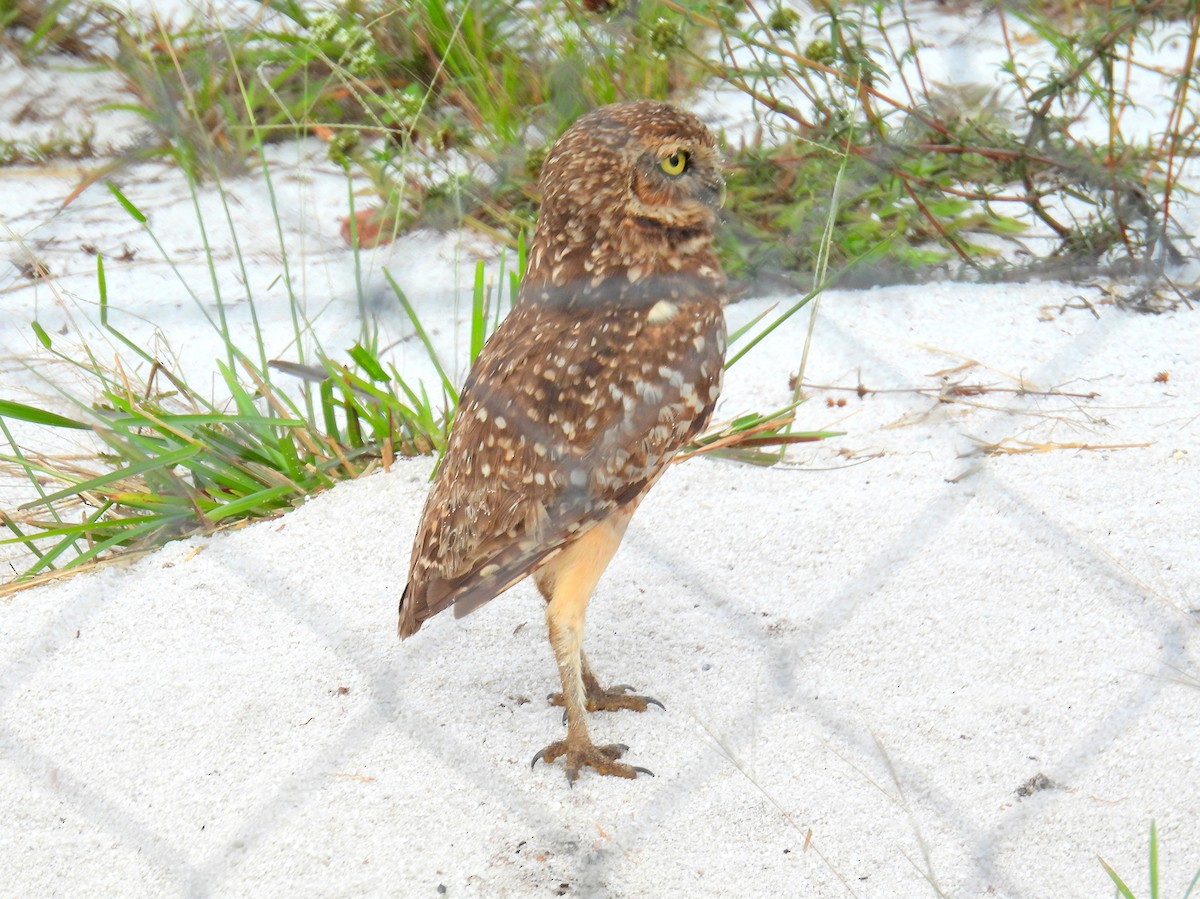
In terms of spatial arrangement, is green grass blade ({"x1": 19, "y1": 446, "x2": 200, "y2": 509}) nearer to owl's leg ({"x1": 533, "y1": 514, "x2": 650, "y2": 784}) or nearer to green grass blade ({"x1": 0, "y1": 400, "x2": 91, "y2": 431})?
green grass blade ({"x1": 0, "y1": 400, "x2": 91, "y2": 431})

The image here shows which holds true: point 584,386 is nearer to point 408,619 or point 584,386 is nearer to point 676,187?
point 676,187

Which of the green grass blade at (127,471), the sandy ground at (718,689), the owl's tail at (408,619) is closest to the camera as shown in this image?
the sandy ground at (718,689)

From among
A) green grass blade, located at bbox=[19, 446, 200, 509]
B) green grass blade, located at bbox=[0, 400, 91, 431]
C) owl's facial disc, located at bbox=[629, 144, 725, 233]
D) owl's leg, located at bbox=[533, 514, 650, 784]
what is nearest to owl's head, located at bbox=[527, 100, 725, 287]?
owl's facial disc, located at bbox=[629, 144, 725, 233]

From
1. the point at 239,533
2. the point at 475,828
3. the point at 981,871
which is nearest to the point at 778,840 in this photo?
the point at 981,871

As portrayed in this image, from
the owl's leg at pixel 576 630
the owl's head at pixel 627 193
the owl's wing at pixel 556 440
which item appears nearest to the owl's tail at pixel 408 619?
the owl's wing at pixel 556 440

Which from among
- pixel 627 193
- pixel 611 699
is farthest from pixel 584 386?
pixel 611 699

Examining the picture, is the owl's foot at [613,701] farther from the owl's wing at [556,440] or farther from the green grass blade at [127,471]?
the green grass blade at [127,471]

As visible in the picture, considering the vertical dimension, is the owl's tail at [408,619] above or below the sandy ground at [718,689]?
above
